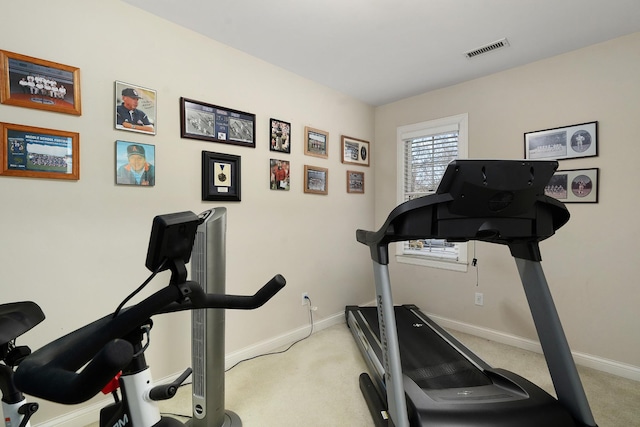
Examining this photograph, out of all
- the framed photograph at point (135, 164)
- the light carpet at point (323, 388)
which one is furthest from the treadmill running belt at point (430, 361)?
the framed photograph at point (135, 164)

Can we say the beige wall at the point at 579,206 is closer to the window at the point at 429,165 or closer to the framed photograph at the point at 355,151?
the window at the point at 429,165

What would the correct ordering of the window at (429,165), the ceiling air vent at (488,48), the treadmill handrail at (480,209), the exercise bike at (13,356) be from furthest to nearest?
the window at (429,165)
the ceiling air vent at (488,48)
the treadmill handrail at (480,209)
the exercise bike at (13,356)

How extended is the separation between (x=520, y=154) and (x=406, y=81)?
129 cm

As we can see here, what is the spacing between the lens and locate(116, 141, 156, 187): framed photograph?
1.85 metres

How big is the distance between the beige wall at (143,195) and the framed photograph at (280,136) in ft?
0.18

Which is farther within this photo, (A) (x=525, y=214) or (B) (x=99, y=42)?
(B) (x=99, y=42)

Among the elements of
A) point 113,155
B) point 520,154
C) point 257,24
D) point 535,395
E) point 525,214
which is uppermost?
point 257,24

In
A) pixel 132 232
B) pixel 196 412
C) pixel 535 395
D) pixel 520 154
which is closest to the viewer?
pixel 535 395

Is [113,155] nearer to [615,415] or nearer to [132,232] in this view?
[132,232]

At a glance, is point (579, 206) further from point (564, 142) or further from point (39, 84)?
point (39, 84)

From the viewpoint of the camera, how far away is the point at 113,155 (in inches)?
72.0

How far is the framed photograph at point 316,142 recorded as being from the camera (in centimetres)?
295

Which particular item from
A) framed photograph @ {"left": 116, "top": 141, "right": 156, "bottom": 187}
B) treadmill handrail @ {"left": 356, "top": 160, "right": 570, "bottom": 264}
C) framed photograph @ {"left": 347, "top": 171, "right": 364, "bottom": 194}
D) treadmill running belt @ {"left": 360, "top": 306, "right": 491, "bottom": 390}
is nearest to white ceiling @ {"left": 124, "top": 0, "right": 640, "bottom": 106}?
framed photograph @ {"left": 116, "top": 141, "right": 156, "bottom": 187}

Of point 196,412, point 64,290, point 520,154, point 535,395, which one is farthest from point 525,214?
point 64,290
